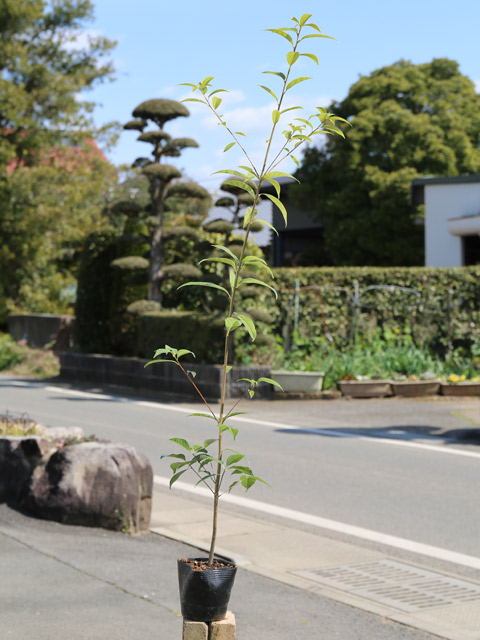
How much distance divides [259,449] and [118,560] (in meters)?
5.79

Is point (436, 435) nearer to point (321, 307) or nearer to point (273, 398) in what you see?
point (273, 398)

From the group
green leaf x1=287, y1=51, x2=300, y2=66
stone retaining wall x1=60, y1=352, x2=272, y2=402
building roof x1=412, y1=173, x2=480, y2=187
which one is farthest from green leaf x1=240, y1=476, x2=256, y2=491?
building roof x1=412, y1=173, x2=480, y2=187

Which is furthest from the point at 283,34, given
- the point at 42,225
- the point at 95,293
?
the point at 42,225

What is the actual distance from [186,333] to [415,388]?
16.6ft

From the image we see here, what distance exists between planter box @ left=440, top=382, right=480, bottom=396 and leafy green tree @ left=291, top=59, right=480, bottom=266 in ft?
61.6

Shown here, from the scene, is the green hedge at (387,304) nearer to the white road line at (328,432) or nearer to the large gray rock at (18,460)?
the white road line at (328,432)

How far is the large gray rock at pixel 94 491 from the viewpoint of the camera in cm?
692

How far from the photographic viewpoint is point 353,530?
24.8 ft

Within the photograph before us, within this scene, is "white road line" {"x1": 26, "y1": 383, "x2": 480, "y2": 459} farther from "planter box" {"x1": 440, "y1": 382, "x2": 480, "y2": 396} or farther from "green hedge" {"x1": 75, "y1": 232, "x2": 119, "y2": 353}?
"planter box" {"x1": 440, "y1": 382, "x2": 480, "y2": 396}

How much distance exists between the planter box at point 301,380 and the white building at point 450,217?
1158 centimetres

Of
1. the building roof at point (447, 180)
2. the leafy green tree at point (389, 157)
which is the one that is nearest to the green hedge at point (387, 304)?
the building roof at point (447, 180)

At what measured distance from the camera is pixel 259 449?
38.5ft

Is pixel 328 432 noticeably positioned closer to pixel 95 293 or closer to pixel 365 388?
pixel 365 388

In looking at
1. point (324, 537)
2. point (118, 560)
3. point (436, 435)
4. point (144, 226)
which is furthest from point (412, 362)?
point (118, 560)
